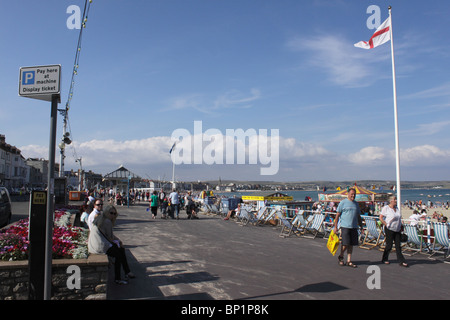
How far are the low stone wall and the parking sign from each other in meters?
2.48

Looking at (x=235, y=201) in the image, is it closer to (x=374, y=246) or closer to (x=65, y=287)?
(x=374, y=246)

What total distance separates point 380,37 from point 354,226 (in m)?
10.6

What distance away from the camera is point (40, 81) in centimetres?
422

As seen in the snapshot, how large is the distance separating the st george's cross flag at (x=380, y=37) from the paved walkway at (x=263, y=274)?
9581 mm

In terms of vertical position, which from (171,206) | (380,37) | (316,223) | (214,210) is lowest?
(214,210)

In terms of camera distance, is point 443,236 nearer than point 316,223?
Yes

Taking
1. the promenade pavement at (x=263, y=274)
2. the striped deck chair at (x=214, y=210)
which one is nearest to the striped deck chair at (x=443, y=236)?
the promenade pavement at (x=263, y=274)

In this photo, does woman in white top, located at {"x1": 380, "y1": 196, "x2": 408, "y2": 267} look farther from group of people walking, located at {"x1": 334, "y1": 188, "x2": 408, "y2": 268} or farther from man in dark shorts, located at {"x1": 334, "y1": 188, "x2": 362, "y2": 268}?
man in dark shorts, located at {"x1": 334, "y1": 188, "x2": 362, "y2": 268}

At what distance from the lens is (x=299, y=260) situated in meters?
8.82

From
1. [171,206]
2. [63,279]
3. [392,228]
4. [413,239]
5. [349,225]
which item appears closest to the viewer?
[63,279]

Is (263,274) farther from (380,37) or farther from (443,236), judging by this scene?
(380,37)

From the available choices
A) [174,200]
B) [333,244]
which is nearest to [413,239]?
[333,244]

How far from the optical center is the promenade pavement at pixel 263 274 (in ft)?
19.4
